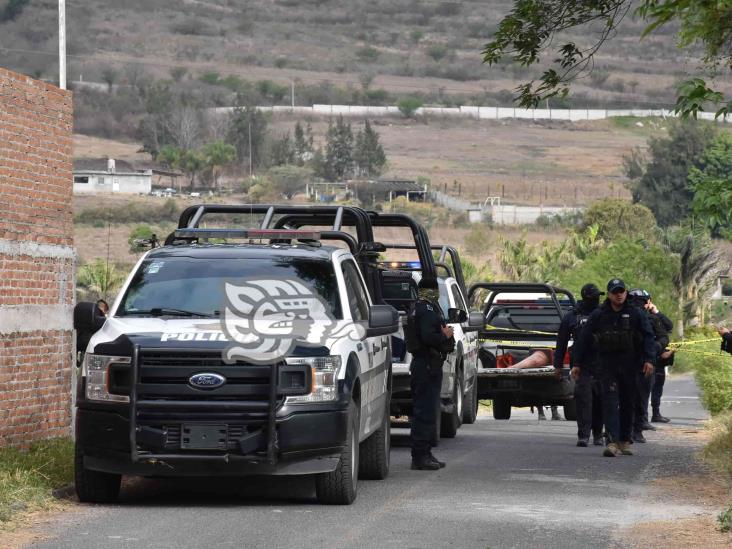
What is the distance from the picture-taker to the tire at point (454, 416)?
18.8 m

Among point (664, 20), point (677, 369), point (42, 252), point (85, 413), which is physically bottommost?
point (677, 369)

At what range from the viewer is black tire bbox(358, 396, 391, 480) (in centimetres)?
1328

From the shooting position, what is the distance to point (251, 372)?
10836mm

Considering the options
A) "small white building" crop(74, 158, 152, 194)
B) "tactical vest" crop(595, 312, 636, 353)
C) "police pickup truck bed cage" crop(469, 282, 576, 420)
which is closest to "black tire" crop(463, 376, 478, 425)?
"police pickup truck bed cage" crop(469, 282, 576, 420)

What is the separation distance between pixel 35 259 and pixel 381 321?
475cm

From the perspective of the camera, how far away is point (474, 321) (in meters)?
18.4

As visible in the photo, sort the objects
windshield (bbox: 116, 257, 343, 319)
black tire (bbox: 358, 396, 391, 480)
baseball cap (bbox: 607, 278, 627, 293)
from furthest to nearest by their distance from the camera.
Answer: baseball cap (bbox: 607, 278, 627, 293) → black tire (bbox: 358, 396, 391, 480) → windshield (bbox: 116, 257, 343, 319)

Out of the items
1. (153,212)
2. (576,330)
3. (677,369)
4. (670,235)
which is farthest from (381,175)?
(576,330)

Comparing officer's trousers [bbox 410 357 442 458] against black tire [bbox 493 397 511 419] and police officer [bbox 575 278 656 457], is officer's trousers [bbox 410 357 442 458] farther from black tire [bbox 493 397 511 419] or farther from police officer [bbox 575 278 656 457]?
black tire [bbox 493 397 511 419]

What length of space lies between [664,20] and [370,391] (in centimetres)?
391

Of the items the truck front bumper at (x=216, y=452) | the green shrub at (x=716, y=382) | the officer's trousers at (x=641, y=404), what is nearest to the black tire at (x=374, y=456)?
the truck front bumper at (x=216, y=452)

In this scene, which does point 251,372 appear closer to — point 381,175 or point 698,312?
point 698,312

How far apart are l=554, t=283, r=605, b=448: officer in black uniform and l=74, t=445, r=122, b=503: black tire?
7588mm

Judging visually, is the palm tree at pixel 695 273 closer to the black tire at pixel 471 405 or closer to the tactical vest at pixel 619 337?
the black tire at pixel 471 405
